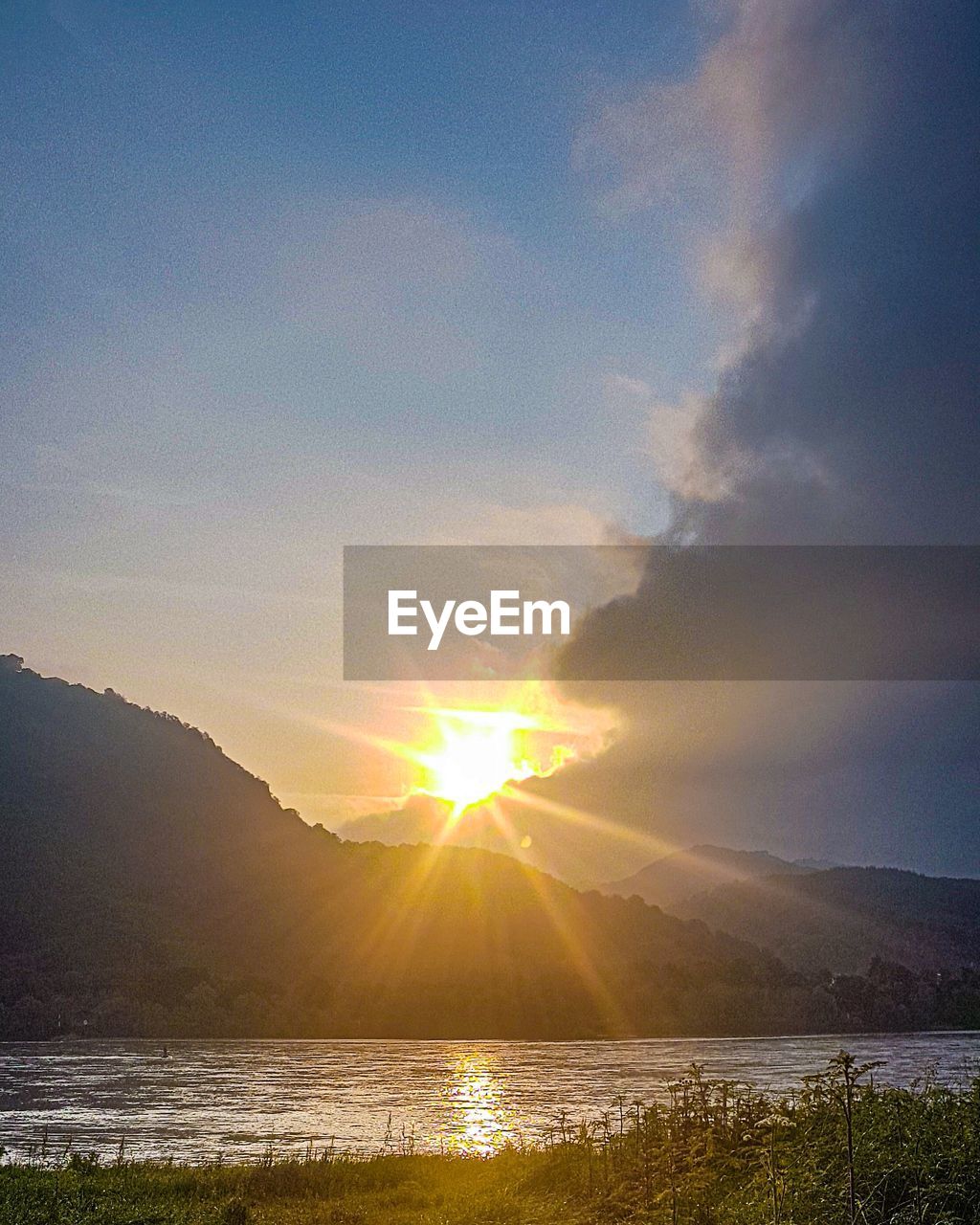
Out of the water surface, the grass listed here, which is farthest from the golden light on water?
the grass

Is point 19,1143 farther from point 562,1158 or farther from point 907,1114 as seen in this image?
point 907,1114

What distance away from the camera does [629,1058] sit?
465ft

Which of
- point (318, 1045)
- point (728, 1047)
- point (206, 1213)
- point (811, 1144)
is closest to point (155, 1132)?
point (206, 1213)

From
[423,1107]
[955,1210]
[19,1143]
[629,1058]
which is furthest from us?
[629,1058]

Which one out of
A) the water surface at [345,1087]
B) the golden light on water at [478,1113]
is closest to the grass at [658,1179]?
the golden light on water at [478,1113]

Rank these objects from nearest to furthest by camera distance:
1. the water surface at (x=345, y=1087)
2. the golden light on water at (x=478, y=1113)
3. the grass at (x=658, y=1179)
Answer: the grass at (x=658, y=1179), the golden light on water at (x=478, y=1113), the water surface at (x=345, y=1087)

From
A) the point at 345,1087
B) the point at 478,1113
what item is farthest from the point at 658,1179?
the point at 345,1087

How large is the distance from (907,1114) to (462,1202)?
14353 mm

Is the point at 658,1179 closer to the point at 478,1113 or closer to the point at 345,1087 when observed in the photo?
the point at 478,1113

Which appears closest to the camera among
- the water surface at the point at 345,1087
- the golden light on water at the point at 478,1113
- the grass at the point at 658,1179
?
the grass at the point at 658,1179

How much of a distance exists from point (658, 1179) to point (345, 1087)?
83.4 metres

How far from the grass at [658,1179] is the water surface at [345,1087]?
1447cm

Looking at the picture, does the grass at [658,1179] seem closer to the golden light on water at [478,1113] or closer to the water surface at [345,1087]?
the golden light on water at [478,1113]

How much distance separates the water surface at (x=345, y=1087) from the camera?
2330 inches
